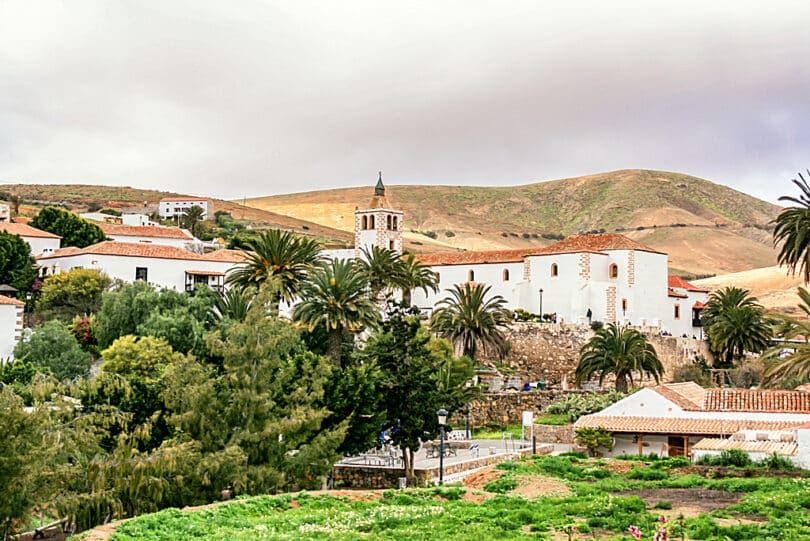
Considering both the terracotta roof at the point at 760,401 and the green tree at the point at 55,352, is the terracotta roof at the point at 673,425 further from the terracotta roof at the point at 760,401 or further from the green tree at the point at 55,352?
the green tree at the point at 55,352

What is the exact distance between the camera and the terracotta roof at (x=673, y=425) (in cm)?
2867

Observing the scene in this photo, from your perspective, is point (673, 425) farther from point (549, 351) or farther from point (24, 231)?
point (24, 231)

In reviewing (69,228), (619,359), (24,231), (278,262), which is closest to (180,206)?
(69,228)

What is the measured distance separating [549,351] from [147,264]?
2430cm

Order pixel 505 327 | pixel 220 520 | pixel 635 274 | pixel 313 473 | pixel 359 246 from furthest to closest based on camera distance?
1. pixel 359 246
2. pixel 635 274
3. pixel 505 327
4. pixel 313 473
5. pixel 220 520

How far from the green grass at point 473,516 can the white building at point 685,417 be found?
998 centimetres

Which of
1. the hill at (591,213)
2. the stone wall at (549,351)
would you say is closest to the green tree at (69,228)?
the stone wall at (549,351)

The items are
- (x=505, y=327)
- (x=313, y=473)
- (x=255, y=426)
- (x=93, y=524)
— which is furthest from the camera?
(x=505, y=327)

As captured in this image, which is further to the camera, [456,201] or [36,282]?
[456,201]

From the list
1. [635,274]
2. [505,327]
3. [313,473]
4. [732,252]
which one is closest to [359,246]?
[505,327]

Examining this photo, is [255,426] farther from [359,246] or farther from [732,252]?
[732,252]

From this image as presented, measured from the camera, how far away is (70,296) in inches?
2068

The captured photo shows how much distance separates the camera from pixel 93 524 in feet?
61.6

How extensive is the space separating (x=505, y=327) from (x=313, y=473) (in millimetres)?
31512
